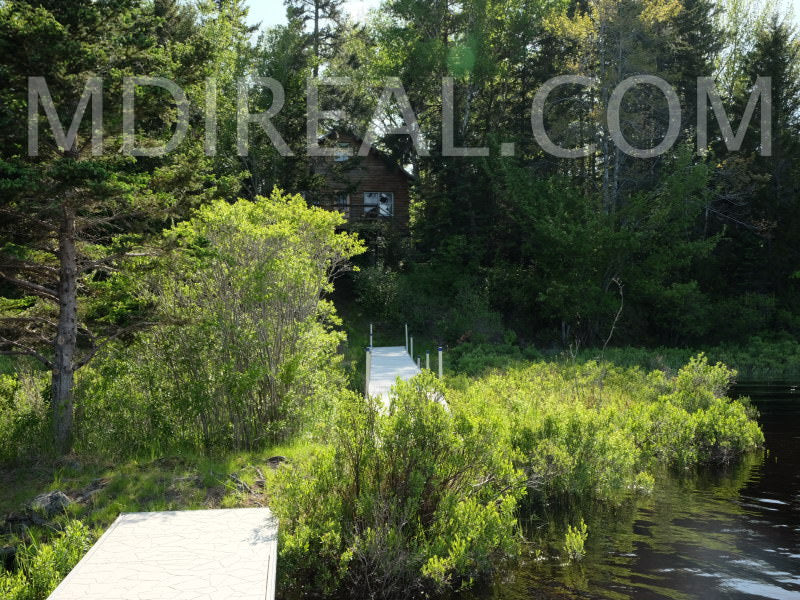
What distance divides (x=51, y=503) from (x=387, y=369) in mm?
10320

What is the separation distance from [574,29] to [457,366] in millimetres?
14013

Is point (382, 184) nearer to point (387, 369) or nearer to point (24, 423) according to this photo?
point (387, 369)

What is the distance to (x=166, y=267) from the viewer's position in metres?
9.68

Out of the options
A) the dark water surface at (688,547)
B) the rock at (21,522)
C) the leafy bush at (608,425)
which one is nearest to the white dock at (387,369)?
the leafy bush at (608,425)

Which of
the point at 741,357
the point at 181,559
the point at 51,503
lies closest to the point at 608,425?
the point at 181,559

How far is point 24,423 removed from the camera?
30.5 ft

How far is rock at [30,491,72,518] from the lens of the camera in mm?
7340

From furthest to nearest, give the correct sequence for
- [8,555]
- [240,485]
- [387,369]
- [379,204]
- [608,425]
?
1. [379,204]
2. [387,369]
3. [608,425]
4. [240,485]
5. [8,555]

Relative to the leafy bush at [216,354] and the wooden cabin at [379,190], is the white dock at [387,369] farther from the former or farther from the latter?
the wooden cabin at [379,190]

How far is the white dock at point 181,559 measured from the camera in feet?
17.1

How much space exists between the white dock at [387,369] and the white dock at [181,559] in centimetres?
592

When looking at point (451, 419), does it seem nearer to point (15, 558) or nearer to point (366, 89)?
point (15, 558)

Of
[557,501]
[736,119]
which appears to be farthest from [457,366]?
[736,119]

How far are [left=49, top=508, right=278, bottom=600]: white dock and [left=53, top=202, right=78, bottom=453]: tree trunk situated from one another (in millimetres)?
2664
